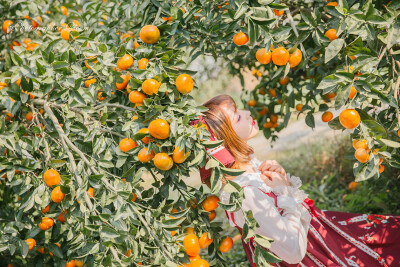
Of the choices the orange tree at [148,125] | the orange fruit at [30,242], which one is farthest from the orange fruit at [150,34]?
the orange fruit at [30,242]

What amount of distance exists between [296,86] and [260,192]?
0.97m

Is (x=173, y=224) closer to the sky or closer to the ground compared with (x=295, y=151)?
closer to the sky

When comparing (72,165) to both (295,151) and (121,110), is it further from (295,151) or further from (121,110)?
(295,151)

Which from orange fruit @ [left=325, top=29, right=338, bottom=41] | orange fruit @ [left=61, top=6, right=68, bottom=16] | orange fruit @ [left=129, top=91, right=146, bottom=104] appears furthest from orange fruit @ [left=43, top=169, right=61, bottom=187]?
orange fruit @ [left=61, top=6, right=68, bottom=16]

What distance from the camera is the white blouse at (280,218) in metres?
1.48

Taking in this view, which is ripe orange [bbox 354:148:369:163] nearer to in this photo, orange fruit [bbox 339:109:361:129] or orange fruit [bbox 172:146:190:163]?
orange fruit [bbox 339:109:361:129]

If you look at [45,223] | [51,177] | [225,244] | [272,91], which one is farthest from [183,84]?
[272,91]

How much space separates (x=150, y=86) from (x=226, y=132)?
47cm

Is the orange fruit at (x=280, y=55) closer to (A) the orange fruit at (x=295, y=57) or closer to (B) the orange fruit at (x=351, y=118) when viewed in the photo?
(A) the orange fruit at (x=295, y=57)

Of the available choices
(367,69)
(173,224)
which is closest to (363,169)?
(367,69)

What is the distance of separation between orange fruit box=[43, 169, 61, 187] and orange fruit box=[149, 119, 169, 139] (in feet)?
1.41

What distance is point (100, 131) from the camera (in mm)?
1470

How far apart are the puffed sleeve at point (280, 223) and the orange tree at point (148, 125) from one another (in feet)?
0.62

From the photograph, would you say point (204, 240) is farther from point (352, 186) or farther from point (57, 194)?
point (352, 186)
